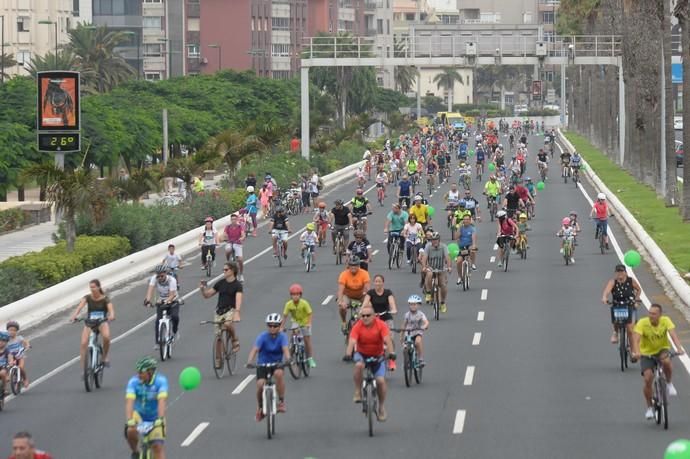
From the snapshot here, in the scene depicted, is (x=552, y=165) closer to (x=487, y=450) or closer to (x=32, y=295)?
(x=32, y=295)

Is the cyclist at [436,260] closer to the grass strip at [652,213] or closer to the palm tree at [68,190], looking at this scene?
the grass strip at [652,213]

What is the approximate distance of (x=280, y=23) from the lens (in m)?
171

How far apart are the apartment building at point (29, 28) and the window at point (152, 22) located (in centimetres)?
2692

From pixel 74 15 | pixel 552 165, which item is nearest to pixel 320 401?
pixel 552 165

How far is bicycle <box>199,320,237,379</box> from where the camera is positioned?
24844mm

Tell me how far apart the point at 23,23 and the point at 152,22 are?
120 ft

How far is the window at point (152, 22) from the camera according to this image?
165 meters

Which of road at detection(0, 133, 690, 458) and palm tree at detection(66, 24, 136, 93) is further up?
palm tree at detection(66, 24, 136, 93)

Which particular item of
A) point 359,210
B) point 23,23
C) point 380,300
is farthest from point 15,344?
point 23,23

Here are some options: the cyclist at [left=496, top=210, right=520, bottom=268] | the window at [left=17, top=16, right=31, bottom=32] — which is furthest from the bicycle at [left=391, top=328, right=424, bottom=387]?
the window at [left=17, top=16, right=31, bottom=32]

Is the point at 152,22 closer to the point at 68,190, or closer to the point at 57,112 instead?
the point at 57,112

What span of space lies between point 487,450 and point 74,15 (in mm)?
142852

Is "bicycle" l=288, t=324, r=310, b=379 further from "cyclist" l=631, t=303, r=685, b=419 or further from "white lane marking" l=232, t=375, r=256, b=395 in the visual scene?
"cyclist" l=631, t=303, r=685, b=419

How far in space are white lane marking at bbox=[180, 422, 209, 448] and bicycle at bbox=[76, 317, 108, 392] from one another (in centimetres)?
318
